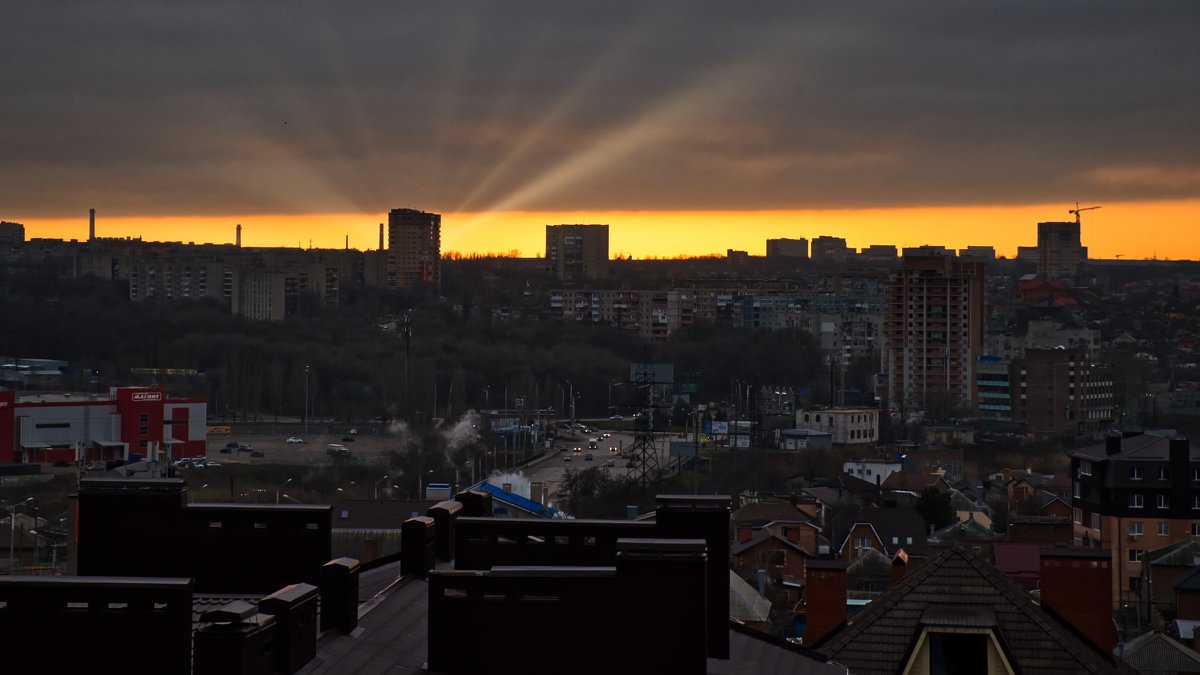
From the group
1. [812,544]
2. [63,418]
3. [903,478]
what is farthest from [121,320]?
[812,544]

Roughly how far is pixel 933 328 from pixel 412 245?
147 ft

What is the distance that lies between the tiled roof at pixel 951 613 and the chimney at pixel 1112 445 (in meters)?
16.7

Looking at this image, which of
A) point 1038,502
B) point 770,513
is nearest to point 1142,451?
point 770,513

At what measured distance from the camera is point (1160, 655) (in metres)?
11.1

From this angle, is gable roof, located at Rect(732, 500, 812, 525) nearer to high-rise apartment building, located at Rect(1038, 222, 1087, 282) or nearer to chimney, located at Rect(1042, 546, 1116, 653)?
chimney, located at Rect(1042, 546, 1116, 653)

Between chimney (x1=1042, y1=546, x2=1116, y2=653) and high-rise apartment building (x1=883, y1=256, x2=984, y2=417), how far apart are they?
2325 inches

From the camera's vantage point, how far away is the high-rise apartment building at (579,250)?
11575 centimetres

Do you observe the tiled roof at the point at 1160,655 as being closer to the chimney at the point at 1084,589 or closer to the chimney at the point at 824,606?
the chimney at the point at 1084,589

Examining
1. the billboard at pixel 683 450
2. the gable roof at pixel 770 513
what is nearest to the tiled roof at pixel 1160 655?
the gable roof at pixel 770 513

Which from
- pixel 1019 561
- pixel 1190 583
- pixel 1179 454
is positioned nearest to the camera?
pixel 1190 583

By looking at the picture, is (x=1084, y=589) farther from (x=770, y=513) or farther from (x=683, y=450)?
(x=683, y=450)

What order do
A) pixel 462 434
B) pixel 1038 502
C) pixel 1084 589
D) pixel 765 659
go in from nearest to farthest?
1. pixel 765 659
2. pixel 1084 589
3. pixel 1038 502
4. pixel 462 434

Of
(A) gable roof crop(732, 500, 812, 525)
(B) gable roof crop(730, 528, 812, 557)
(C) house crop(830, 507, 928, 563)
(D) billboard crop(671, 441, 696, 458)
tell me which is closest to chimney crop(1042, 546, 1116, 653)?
(B) gable roof crop(730, 528, 812, 557)

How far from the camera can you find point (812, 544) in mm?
25484
